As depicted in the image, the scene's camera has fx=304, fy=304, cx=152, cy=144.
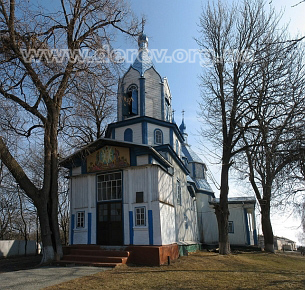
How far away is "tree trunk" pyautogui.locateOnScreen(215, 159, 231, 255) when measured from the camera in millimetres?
16766

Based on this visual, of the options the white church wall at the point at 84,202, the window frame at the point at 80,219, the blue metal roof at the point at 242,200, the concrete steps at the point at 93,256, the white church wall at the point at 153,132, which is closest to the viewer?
the concrete steps at the point at 93,256

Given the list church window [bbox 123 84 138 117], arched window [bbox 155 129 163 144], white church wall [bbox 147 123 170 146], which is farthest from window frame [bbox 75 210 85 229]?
church window [bbox 123 84 138 117]

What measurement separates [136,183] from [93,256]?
3.73 m

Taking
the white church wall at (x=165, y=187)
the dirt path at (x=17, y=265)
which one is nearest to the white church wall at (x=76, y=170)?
the white church wall at (x=165, y=187)

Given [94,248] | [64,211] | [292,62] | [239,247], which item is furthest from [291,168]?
[64,211]

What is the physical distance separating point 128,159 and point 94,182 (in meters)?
2.33

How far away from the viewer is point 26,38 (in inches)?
462

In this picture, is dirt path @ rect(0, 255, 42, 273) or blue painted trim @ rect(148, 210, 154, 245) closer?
dirt path @ rect(0, 255, 42, 273)

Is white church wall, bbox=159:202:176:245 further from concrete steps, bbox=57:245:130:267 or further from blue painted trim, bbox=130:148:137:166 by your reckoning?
blue painted trim, bbox=130:148:137:166

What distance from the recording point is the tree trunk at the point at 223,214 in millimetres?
16766

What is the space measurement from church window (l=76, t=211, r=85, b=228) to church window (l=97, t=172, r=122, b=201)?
119 centimetres

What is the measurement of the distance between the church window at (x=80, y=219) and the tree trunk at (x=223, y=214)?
7.37 metres

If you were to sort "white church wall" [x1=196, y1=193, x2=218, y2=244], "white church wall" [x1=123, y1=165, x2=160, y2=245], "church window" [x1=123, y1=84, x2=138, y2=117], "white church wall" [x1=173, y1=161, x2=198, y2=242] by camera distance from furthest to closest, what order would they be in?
"white church wall" [x1=196, y1=193, x2=218, y2=244], "church window" [x1=123, y1=84, x2=138, y2=117], "white church wall" [x1=173, y1=161, x2=198, y2=242], "white church wall" [x1=123, y1=165, x2=160, y2=245]

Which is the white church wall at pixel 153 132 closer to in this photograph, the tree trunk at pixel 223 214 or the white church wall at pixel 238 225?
the tree trunk at pixel 223 214
